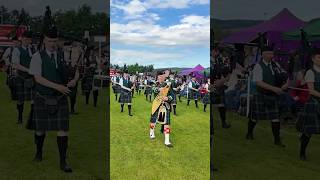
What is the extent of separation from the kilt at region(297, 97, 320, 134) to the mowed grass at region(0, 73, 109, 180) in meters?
2.56

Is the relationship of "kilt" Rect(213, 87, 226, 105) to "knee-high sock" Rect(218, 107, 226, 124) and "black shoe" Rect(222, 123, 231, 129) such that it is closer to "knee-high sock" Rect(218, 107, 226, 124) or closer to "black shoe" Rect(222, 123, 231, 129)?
"knee-high sock" Rect(218, 107, 226, 124)

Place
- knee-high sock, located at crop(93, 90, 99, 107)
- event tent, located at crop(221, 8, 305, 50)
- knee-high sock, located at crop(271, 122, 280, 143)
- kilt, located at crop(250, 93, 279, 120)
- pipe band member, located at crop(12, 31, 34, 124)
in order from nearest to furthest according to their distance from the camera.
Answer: knee-high sock, located at crop(271, 122, 280, 143) → kilt, located at crop(250, 93, 279, 120) → pipe band member, located at crop(12, 31, 34, 124) → event tent, located at crop(221, 8, 305, 50) → knee-high sock, located at crop(93, 90, 99, 107)

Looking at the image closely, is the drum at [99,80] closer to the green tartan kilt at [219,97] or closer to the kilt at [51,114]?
the green tartan kilt at [219,97]

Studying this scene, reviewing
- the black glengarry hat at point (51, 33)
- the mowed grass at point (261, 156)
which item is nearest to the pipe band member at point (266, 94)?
the mowed grass at point (261, 156)

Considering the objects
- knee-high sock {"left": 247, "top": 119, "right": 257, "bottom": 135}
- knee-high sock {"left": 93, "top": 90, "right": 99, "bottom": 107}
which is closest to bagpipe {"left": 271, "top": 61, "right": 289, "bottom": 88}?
knee-high sock {"left": 247, "top": 119, "right": 257, "bottom": 135}

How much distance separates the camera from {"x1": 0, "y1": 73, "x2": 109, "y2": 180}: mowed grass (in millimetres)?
4618

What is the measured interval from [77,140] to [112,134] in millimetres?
1097

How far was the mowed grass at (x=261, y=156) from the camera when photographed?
4.93 meters

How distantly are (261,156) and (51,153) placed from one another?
2735 mm

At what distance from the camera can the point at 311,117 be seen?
5.38 meters

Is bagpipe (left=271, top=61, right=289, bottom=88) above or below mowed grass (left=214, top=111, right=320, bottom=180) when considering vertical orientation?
above

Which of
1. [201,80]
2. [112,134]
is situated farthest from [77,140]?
[201,80]

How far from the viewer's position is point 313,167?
5215 millimetres

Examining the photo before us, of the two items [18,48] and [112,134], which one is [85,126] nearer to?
[112,134]
